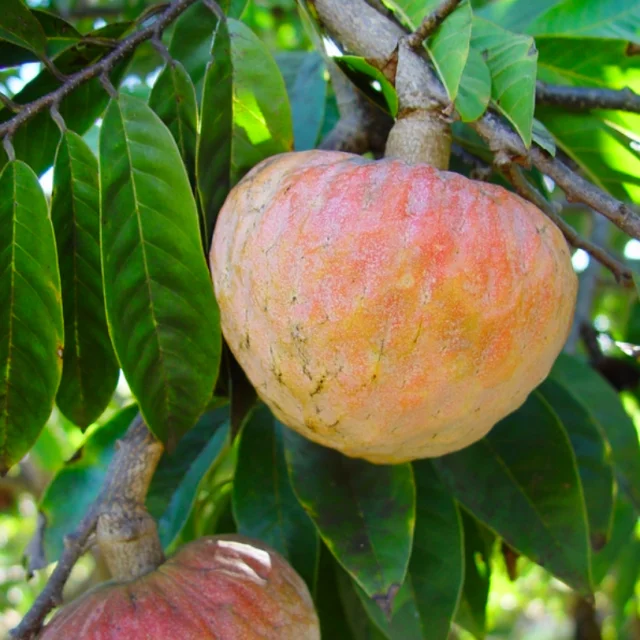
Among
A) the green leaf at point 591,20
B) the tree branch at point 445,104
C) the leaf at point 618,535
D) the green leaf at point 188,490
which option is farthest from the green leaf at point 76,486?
the leaf at point 618,535

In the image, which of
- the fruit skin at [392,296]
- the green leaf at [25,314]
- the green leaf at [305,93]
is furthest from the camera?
the green leaf at [305,93]

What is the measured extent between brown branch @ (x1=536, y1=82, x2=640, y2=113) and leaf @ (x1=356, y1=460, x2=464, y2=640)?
654 mm

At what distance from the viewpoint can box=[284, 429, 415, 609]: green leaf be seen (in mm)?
1188

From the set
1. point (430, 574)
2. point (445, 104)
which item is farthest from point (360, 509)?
point (445, 104)

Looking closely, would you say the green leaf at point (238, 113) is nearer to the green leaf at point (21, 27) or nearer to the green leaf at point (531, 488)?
the green leaf at point (21, 27)

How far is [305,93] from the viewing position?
1703 mm

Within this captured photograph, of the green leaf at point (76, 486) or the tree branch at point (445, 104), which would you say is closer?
the tree branch at point (445, 104)

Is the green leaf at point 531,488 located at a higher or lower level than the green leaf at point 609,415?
higher

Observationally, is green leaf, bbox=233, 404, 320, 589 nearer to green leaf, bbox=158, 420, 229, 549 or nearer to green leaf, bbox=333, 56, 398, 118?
green leaf, bbox=158, 420, 229, 549

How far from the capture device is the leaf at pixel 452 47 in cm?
96

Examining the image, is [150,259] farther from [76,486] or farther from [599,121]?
[599,121]

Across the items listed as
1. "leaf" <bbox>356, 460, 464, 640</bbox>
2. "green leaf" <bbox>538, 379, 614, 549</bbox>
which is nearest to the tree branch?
"leaf" <bbox>356, 460, 464, 640</bbox>

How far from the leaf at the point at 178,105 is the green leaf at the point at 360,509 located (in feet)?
1.65

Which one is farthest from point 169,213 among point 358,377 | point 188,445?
point 188,445
